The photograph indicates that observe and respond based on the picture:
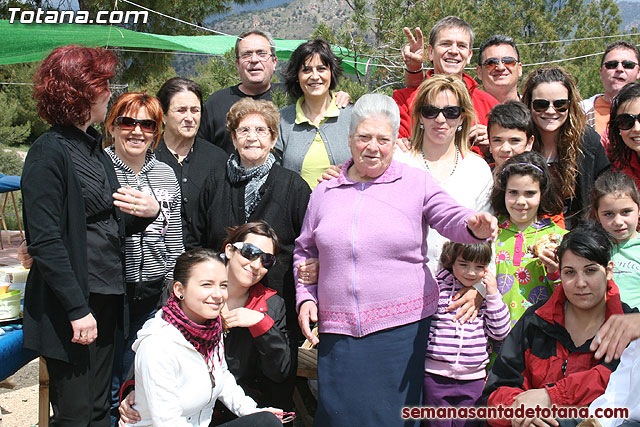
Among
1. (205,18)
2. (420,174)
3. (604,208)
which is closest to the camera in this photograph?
(420,174)

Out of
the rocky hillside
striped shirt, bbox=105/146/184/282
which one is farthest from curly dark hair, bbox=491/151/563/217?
the rocky hillside

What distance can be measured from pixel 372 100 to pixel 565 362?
1.48 meters

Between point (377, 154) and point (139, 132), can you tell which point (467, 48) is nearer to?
point (377, 154)

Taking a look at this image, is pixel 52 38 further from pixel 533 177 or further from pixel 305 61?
pixel 533 177

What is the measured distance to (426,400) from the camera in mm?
2959

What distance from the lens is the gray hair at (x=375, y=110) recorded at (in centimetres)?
281

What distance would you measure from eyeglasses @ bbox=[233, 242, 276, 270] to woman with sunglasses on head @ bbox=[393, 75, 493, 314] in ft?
2.82

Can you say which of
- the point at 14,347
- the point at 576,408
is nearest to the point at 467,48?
the point at 576,408

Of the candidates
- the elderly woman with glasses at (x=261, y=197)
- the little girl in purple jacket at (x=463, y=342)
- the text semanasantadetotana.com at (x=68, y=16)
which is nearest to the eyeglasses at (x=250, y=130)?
the elderly woman with glasses at (x=261, y=197)

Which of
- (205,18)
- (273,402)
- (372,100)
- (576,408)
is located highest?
(205,18)

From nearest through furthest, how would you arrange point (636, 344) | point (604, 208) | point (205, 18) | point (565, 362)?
point (636, 344)
point (565, 362)
point (604, 208)
point (205, 18)

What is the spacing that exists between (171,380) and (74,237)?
0.78 meters

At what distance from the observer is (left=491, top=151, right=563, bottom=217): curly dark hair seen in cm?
316

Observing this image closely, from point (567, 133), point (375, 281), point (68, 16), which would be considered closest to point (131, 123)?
point (375, 281)
